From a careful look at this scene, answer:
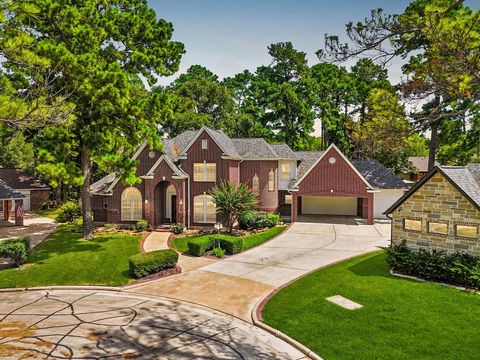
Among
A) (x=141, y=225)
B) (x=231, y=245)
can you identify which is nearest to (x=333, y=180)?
(x=231, y=245)

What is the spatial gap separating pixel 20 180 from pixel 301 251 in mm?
39252

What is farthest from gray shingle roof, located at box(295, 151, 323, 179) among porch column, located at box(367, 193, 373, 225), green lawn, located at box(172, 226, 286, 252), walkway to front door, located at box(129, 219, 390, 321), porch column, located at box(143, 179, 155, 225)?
porch column, located at box(143, 179, 155, 225)

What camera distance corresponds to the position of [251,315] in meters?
14.0

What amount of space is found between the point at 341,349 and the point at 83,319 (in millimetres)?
9315

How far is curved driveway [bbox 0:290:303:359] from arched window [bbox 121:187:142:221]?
1579cm

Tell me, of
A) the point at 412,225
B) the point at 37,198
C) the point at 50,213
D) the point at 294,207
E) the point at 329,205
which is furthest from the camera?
the point at 37,198

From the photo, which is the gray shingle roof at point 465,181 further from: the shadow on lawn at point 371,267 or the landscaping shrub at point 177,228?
the landscaping shrub at point 177,228

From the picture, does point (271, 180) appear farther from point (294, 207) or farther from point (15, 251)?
point (15, 251)

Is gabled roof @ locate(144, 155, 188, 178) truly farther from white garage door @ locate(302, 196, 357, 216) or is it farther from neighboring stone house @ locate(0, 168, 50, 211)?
neighboring stone house @ locate(0, 168, 50, 211)

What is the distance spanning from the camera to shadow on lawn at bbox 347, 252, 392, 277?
1797 cm

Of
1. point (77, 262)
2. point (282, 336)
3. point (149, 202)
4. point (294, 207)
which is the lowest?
point (282, 336)

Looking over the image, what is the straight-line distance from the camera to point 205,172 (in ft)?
103

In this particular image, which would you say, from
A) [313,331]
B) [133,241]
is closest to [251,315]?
[313,331]

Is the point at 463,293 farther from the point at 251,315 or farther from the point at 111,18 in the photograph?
the point at 111,18
